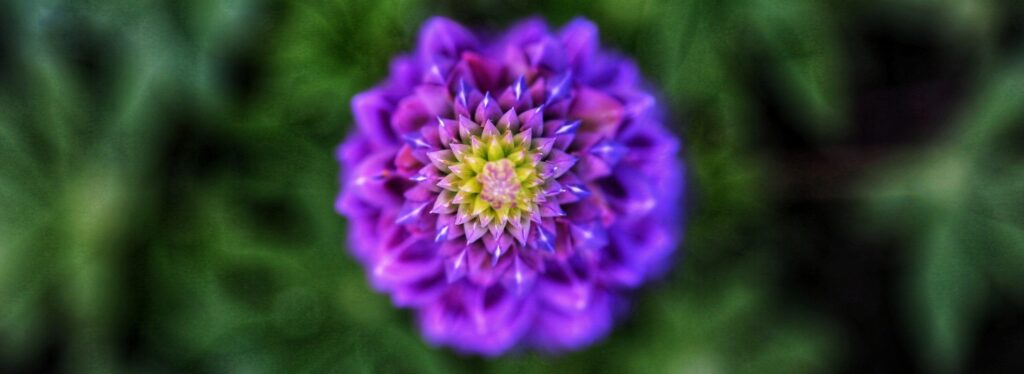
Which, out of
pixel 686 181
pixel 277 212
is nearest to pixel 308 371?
pixel 277 212

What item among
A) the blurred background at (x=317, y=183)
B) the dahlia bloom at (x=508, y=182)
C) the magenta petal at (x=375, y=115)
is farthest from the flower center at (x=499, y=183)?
the blurred background at (x=317, y=183)

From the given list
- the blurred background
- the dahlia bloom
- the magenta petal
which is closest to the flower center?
the dahlia bloom

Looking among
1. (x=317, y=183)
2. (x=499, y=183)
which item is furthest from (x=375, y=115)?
(x=317, y=183)

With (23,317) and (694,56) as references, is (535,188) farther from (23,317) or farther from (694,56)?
(23,317)

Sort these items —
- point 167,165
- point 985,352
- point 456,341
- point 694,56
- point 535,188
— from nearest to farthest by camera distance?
point 535,188 < point 456,341 < point 694,56 < point 167,165 < point 985,352

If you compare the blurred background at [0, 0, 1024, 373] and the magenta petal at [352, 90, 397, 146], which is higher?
the magenta petal at [352, 90, 397, 146]

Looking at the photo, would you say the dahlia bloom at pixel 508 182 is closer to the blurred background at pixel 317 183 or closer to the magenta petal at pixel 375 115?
the magenta petal at pixel 375 115

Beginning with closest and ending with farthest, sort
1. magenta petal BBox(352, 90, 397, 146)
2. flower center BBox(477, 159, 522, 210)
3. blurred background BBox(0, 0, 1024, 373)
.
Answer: flower center BBox(477, 159, 522, 210)
magenta petal BBox(352, 90, 397, 146)
blurred background BBox(0, 0, 1024, 373)

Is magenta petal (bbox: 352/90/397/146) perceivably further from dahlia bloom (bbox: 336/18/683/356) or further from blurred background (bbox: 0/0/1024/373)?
blurred background (bbox: 0/0/1024/373)
